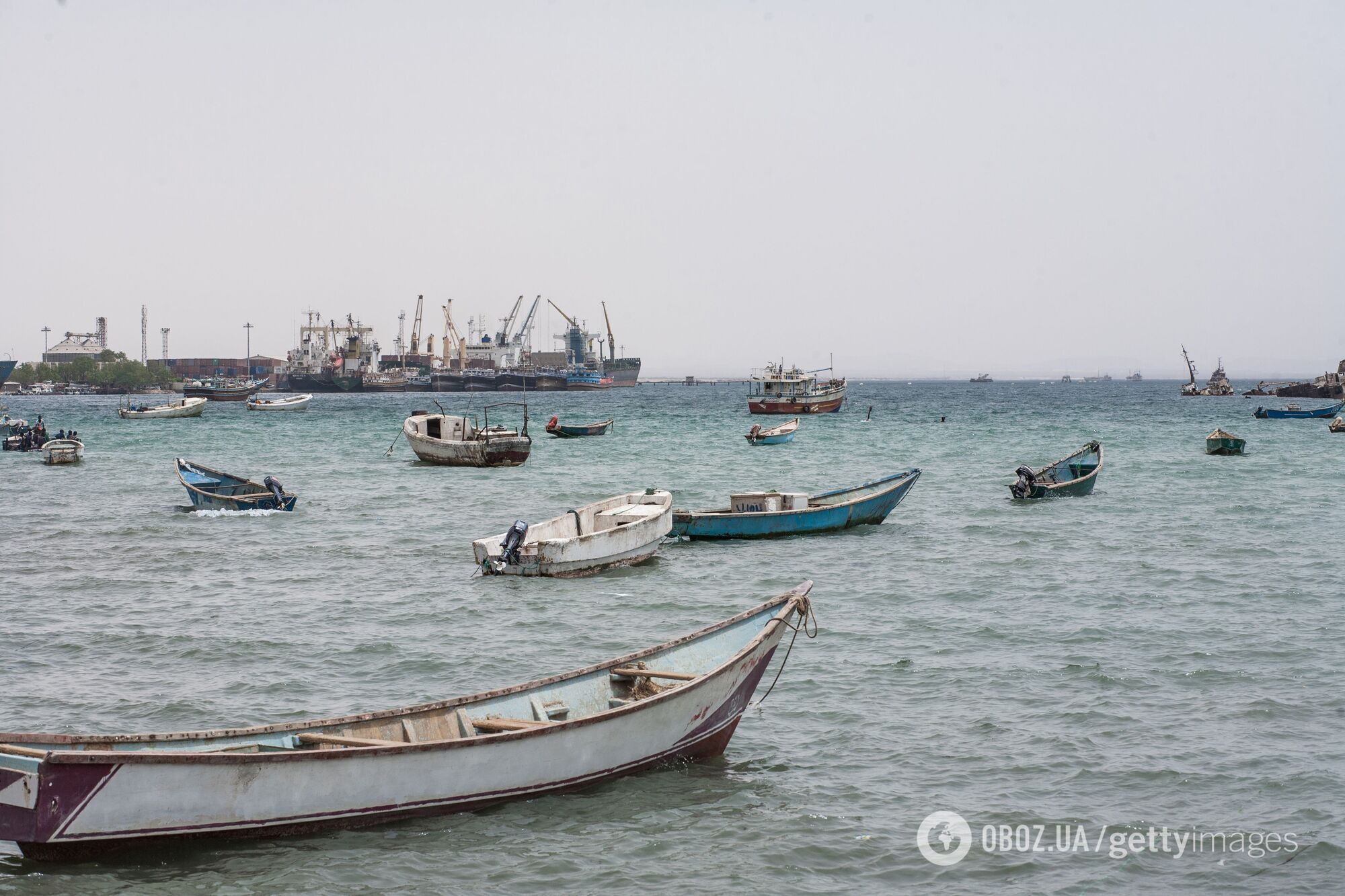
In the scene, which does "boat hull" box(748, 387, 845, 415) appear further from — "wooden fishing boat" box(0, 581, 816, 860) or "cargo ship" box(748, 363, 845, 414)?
"wooden fishing boat" box(0, 581, 816, 860)

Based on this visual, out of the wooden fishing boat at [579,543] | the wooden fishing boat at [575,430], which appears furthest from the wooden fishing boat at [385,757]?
the wooden fishing boat at [575,430]

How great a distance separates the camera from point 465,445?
54219 millimetres

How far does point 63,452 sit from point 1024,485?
45.8 m

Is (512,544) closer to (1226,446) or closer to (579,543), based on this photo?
(579,543)

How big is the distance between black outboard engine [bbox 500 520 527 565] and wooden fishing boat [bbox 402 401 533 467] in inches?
1148

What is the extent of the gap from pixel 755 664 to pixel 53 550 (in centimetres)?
2297

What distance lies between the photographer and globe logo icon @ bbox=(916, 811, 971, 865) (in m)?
10.7

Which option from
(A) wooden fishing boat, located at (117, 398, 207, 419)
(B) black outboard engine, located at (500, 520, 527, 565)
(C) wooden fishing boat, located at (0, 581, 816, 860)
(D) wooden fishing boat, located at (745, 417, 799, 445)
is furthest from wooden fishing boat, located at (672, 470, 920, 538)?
(A) wooden fishing boat, located at (117, 398, 207, 419)

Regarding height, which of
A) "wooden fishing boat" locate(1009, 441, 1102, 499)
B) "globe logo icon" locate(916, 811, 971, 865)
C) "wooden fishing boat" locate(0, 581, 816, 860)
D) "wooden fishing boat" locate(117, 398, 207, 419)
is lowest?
"globe logo icon" locate(916, 811, 971, 865)

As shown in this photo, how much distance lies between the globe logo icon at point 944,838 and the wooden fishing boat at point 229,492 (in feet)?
95.6

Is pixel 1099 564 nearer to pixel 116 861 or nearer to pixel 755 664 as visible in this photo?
pixel 755 664

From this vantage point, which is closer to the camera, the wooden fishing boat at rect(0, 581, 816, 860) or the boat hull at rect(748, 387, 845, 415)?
the wooden fishing boat at rect(0, 581, 816, 860)

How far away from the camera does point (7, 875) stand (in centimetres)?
1002

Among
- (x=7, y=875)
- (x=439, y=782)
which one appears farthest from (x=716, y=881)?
(x=7, y=875)
